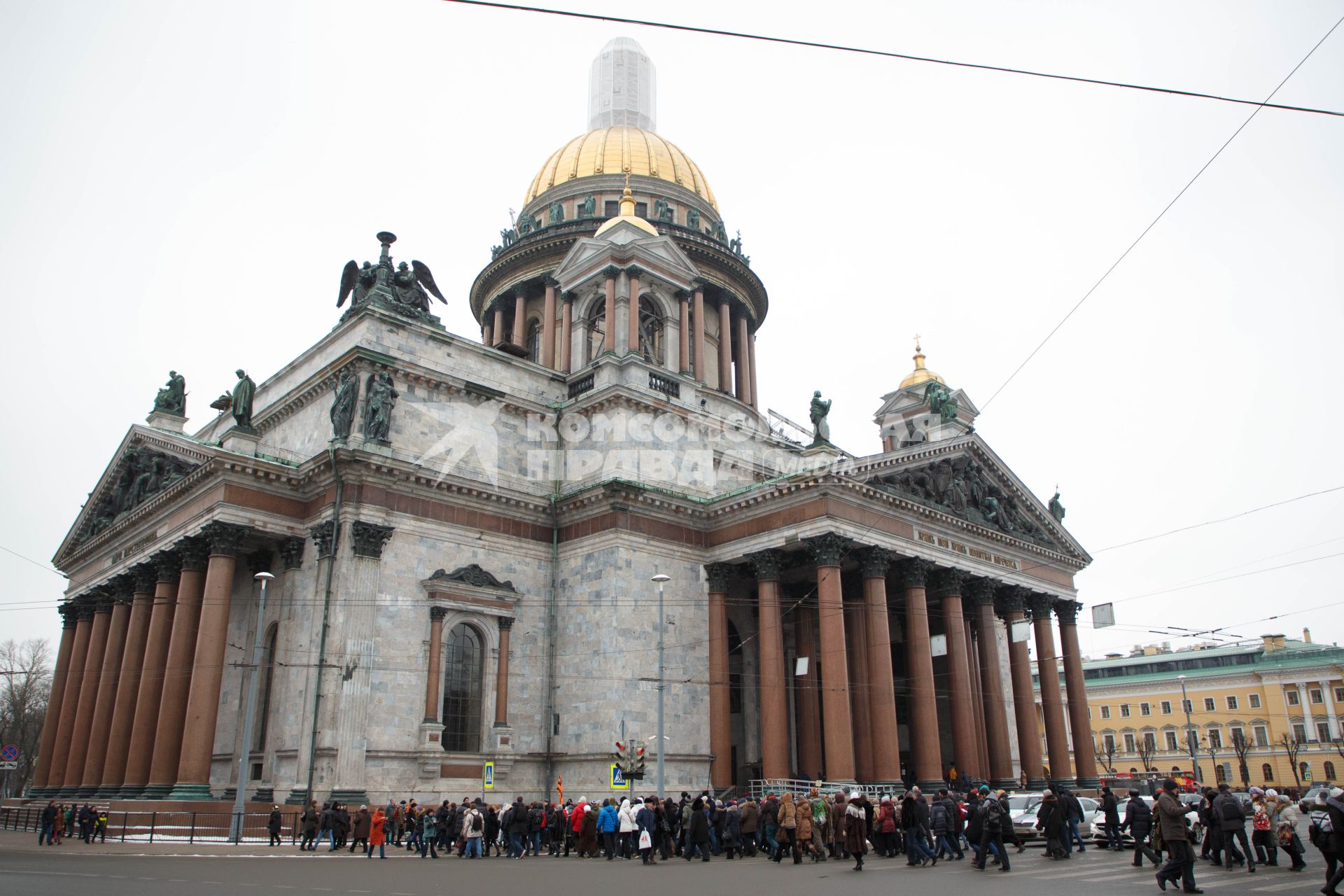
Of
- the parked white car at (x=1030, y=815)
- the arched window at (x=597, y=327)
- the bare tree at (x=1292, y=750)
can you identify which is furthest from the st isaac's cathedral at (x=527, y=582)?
the bare tree at (x=1292, y=750)

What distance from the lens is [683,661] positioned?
113 ft

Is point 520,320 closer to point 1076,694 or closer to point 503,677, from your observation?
point 503,677

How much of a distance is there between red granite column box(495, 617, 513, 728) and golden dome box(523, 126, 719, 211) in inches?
1137

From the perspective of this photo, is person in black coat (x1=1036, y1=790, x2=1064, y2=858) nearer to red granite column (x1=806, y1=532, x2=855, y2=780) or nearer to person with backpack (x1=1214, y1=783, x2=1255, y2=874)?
person with backpack (x1=1214, y1=783, x2=1255, y2=874)

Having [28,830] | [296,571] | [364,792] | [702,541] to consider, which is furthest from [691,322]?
[28,830]

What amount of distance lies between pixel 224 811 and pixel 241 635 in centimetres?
720

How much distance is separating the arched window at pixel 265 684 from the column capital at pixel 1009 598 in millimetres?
27573

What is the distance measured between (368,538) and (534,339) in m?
23.8

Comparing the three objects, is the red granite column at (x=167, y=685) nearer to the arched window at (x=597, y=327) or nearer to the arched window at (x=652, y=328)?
the arched window at (x=597, y=327)

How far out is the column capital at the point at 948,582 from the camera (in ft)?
123

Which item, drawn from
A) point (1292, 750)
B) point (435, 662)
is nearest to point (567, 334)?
point (435, 662)

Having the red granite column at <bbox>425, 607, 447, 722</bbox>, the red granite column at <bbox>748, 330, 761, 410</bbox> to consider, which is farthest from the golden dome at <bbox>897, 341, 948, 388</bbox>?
the red granite column at <bbox>425, 607, 447, 722</bbox>

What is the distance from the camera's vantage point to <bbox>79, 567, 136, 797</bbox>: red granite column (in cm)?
3569

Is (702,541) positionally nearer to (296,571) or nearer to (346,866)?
(296,571)
